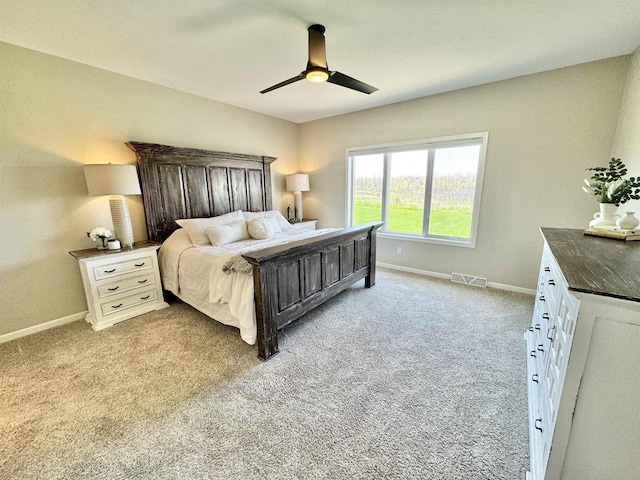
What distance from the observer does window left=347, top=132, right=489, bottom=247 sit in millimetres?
3627

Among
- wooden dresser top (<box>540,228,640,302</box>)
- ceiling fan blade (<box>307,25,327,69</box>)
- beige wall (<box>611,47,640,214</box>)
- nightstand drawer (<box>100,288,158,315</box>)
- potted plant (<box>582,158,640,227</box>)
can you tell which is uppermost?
ceiling fan blade (<box>307,25,327,69</box>)

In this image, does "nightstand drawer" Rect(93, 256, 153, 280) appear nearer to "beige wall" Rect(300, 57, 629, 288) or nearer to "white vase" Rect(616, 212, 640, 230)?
"beige wall" Rect(300, 57, 629, 288)

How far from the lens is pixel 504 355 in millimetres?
2186

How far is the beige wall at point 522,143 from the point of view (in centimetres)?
280

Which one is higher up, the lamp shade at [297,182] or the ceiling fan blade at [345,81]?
the ceiling fan blade at [345,81]

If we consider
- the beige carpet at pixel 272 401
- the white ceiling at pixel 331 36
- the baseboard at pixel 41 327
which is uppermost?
the white ceiling at pixel 331 36

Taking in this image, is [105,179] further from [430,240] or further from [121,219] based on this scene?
[430,240]

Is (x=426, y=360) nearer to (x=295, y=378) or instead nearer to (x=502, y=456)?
(x=502, y=456)

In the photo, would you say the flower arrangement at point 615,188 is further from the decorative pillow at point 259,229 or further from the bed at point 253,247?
the decorative pillow at point 259,229

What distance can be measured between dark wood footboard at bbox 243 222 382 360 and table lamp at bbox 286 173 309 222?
192cm

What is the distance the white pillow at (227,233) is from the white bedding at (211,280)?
0.29ft

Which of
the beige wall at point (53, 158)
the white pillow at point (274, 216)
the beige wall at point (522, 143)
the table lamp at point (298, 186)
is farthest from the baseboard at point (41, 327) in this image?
the beige wall at point (522, 143)

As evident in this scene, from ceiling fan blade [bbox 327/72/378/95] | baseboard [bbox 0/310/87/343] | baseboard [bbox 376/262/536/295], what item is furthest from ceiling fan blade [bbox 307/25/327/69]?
baseboard [bbox 0/310/87/343]

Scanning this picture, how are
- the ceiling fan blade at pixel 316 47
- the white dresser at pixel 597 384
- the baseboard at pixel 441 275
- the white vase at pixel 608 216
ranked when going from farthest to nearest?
the baseboard at pixel 441 275, the ceiling fan blade at pixel 316 47, the white vase at pixel 608 216, the white dresser at pixel 597 384
